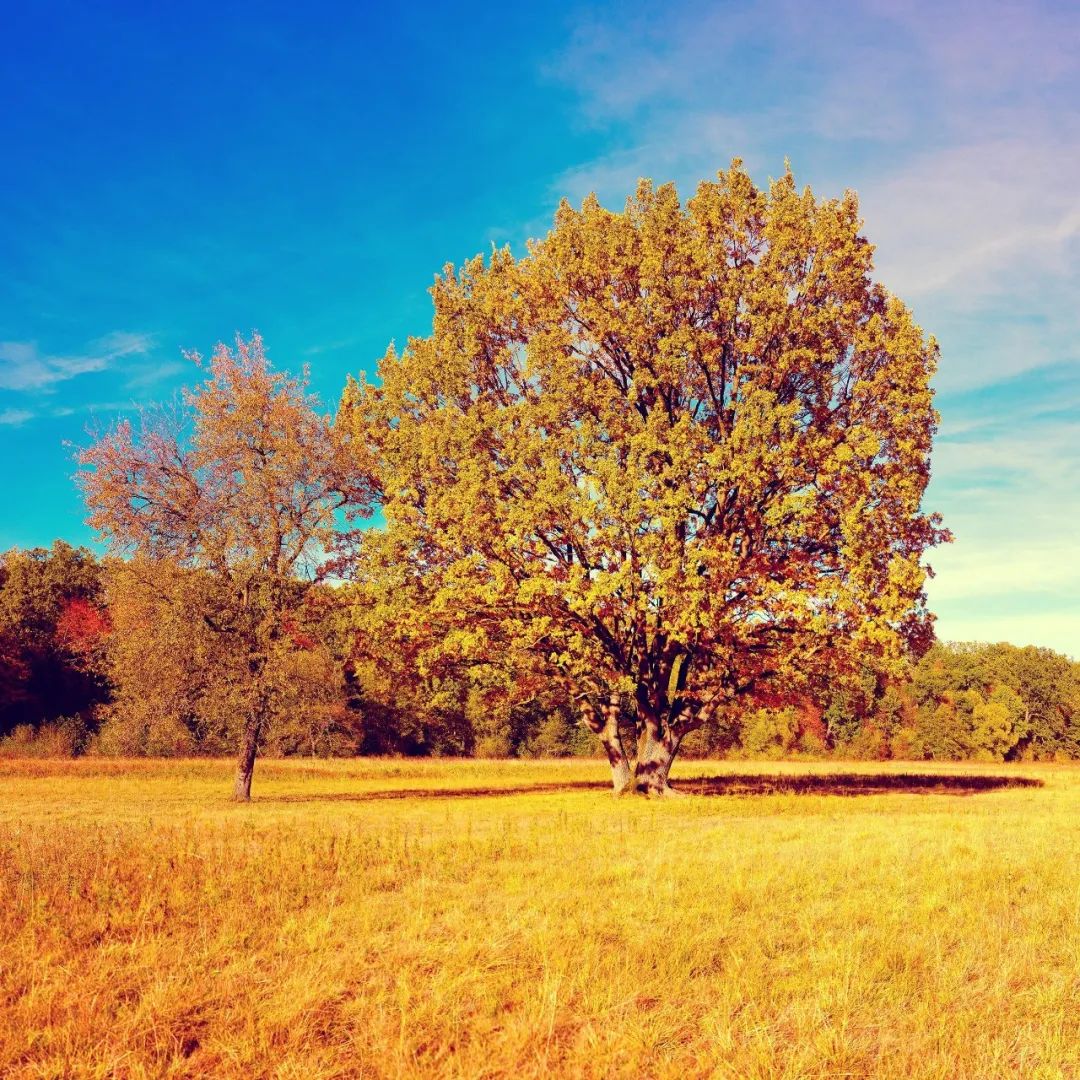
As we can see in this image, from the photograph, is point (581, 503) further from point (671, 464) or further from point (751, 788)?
point (751, 788)

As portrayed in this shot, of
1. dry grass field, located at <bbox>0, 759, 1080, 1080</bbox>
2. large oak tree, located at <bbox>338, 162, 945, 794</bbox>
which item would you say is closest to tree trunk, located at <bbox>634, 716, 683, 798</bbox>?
large oak tree, located at <bbox>338, 162, 945, 794</bbox>

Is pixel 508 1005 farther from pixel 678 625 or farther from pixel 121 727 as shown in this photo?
pixel 121 727

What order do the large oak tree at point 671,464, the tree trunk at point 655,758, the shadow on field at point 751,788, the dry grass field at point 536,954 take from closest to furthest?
the dry grass field at point 536,954, the large oak tree at point 671,464, the tree trunk at point 655,758, the shadow on field at point 751,788

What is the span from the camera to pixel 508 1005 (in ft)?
19.5

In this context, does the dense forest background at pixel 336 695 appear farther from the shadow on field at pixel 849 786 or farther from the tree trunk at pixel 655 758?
the tree trunk at pixel 655 758

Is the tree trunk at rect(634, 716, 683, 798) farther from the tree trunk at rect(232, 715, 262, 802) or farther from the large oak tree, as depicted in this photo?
the tree trunk at rect(232, 715, 262, 802)

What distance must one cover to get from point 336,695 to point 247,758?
3676 mm

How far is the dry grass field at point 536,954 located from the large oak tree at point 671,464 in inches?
333

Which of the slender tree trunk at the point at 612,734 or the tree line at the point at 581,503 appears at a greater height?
the tree line at the point at 581,503

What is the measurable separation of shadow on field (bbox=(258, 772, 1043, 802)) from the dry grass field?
13272 millimetres

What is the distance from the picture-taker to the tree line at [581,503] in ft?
72.6

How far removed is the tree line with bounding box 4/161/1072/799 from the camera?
2214cm

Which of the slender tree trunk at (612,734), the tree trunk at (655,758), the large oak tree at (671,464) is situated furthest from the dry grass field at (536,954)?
the slender tree trunk at (612,734)

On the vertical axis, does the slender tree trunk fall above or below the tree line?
below
